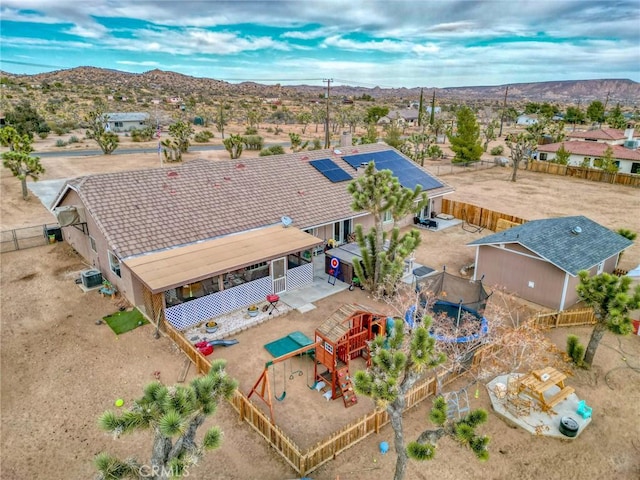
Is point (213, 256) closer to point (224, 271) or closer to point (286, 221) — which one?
point (224, 271)

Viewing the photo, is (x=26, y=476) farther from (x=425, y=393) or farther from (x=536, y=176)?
(x=536, y=176)

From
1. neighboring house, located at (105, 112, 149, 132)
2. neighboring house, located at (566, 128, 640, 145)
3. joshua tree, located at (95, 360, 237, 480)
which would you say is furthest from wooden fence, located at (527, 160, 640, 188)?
neighboring house, located at (105, 112, 149, 132)

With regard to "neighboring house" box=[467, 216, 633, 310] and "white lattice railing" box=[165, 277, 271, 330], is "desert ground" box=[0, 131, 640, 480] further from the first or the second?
"neighboring house" box=[467, 216, 633, 310]

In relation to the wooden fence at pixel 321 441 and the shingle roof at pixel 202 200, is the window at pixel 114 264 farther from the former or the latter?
the wooden fence at pixel 321 441

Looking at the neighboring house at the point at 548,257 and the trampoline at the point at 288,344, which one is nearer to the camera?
the trampoline at the point at 288,344

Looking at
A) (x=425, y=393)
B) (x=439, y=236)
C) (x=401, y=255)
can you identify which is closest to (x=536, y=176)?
(x=439, y=236)

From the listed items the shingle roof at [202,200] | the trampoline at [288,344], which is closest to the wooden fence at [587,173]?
the shingle roof at [202,200]
